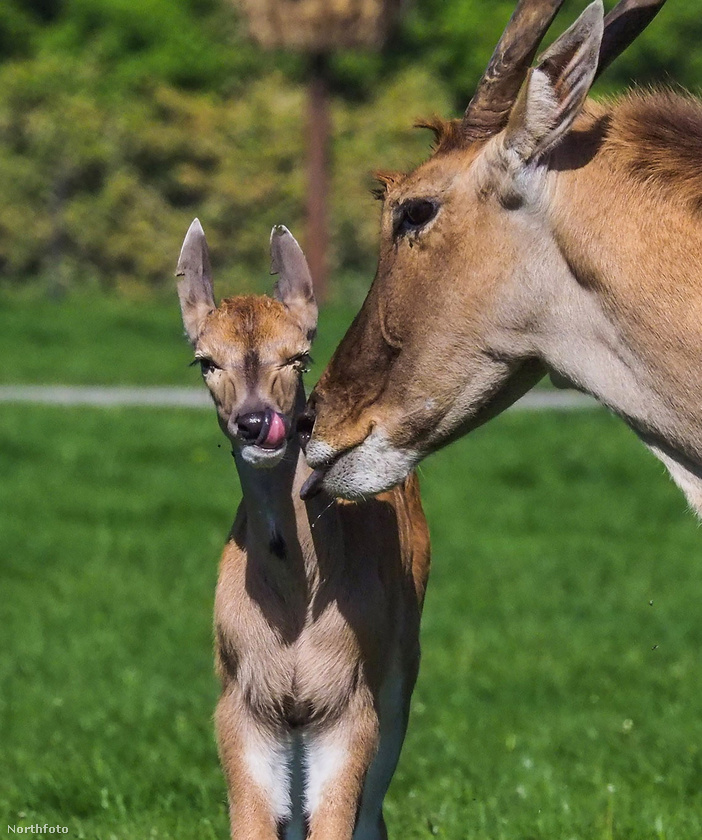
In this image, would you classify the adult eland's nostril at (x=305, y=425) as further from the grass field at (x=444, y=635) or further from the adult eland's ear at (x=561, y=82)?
the grass field at (x=444, y=635)

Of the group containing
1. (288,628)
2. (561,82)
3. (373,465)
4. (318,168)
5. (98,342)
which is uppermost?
(561,82)

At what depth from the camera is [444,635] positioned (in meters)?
10.4

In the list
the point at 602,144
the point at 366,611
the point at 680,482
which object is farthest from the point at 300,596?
the point at 602,144

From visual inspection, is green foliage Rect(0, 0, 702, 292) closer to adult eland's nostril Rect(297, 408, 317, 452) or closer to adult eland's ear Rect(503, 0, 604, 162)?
adult eland's nostril Rect(297, 408, 317, 452)

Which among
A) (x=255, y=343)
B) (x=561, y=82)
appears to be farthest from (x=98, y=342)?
(x=561, y=82)

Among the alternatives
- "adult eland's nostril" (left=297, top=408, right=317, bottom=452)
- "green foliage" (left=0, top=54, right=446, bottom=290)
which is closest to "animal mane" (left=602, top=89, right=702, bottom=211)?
"adult eland's nostril" (left=297, top=408, right=317, bottom=452)

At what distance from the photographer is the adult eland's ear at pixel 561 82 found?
3.98 metres

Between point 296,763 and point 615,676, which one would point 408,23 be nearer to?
point 615,676

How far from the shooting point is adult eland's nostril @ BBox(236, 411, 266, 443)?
15.5 feet

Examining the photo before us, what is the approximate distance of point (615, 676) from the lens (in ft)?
30.5

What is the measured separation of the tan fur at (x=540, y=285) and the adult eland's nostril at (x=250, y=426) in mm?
199

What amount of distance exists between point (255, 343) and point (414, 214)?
755mm

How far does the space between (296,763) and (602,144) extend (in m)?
2.04

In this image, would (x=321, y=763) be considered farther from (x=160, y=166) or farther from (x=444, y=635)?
(x=160, y=166)
